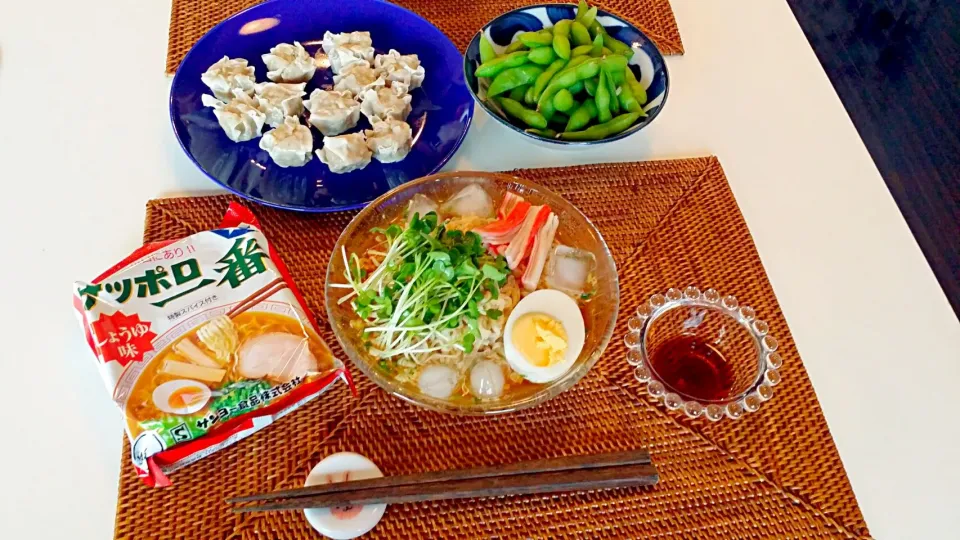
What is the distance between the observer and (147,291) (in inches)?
35.7

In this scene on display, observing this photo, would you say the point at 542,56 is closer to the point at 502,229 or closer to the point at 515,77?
the point at 515,77

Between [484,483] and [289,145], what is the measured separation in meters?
0.63

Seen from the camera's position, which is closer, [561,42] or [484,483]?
[484,483]

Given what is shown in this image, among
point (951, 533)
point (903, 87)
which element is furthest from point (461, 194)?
point (903, 87)

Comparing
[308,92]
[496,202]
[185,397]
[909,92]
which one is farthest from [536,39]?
[909,92]

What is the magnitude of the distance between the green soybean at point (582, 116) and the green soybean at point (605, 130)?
0.04 ft

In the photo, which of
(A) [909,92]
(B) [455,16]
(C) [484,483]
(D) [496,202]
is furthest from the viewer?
(A) [909,92]

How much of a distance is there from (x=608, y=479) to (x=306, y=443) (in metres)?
0.41

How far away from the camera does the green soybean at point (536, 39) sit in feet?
3.67

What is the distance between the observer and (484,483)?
83 cm

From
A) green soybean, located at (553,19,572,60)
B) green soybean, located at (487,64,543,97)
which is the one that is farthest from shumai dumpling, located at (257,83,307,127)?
green soybean, located at (553,19,572,60)

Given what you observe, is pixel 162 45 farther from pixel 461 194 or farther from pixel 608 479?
pixel 608 479

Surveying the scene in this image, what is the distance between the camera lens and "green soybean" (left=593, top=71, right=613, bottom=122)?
108 cm

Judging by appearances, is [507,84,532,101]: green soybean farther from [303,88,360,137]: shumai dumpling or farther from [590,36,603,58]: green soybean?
[303,88,360,137]: shumai dumpling
